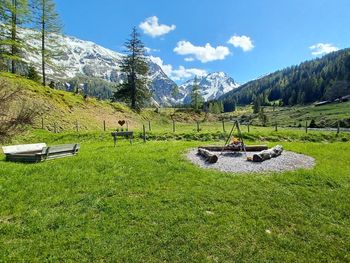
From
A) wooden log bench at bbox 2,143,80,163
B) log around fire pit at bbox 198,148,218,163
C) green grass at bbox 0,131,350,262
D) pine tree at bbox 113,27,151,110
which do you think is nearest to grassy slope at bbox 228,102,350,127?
pine tree at bbox 113,27,151,110

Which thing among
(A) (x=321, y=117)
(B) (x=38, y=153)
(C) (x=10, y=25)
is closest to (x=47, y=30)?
(C) (x=10, y=25)

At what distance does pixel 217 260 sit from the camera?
7.44 m

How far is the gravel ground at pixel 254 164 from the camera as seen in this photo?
45.4ft

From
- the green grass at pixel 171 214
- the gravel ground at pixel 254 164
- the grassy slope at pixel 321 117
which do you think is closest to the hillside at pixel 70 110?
the green grass at pixel 171 214

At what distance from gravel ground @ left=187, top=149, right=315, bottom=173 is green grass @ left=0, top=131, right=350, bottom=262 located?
0.85 meters

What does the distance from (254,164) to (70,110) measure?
36300 millimetres

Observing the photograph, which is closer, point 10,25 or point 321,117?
point 10,25

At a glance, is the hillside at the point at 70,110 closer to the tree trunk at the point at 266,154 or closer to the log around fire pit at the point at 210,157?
the log around fire pit at the point at 210,157

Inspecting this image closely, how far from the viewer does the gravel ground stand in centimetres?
1383

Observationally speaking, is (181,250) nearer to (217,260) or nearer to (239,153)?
(217,260)

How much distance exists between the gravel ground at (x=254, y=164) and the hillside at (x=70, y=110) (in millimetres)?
25473

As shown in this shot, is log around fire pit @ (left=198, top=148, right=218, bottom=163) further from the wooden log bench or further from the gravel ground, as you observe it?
the wooden log bench

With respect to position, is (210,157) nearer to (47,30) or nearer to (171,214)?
(171,214)

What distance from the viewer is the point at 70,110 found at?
43406mm
